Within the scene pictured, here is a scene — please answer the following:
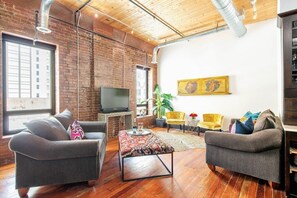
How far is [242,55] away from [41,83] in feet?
17.9

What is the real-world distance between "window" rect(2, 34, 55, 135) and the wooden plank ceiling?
128 cm

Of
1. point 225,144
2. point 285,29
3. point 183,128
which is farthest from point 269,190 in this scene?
point 183,128

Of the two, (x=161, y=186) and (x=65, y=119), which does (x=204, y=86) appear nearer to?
(x=161, y=186)

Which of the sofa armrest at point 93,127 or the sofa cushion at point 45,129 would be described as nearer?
the sofa cushion at point 45,129

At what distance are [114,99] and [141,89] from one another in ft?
6.08

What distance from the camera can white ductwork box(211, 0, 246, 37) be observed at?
2898 mm

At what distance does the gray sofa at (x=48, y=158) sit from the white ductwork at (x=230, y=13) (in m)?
3.18

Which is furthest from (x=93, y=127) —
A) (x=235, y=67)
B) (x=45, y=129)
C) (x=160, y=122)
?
(x=235, y=67)

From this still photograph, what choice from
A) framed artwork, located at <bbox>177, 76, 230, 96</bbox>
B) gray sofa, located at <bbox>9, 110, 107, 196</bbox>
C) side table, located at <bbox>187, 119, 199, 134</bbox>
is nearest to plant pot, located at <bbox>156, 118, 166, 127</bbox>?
side table, located at <bbox>187, 119, 199, 134</bbox>

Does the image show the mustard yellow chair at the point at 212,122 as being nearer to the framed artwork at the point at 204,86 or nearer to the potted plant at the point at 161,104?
the framed artwork at the point at 204,86

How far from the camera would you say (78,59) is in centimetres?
406

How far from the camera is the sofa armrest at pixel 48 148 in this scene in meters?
1.85

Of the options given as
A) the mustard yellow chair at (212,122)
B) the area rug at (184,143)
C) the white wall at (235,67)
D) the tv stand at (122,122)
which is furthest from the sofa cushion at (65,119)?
the white wall at (235,67)

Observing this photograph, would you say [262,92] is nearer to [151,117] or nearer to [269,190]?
[269,190]
